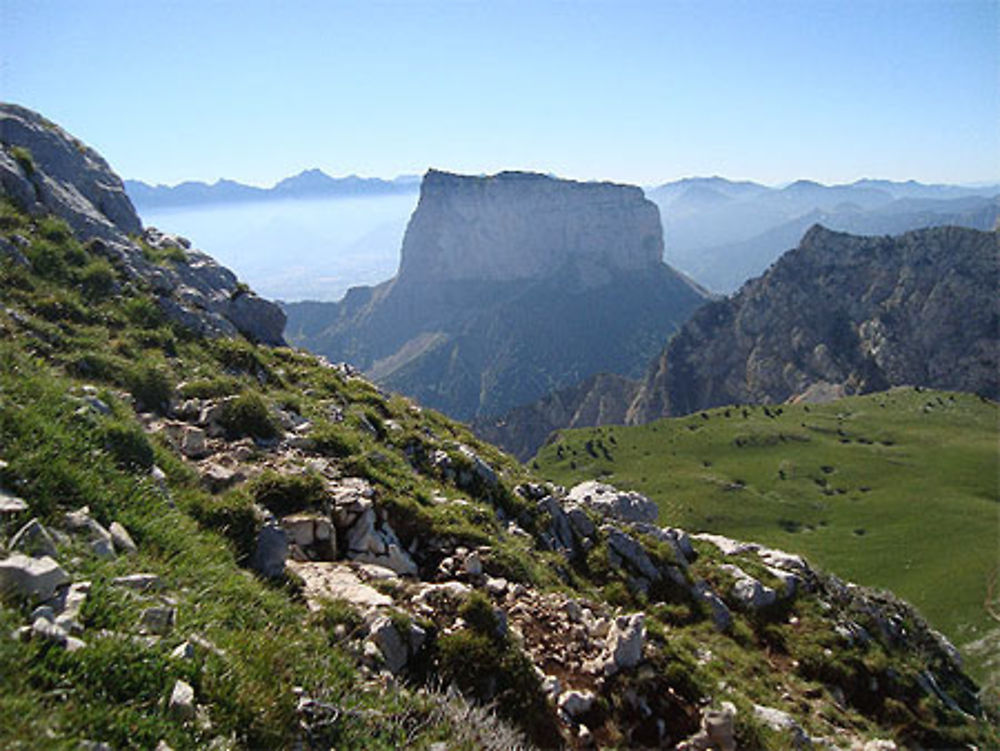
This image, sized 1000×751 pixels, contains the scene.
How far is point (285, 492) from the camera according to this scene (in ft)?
41.3

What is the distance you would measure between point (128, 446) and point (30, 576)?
15.2 ft

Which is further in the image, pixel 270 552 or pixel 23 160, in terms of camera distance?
pixel 23 160

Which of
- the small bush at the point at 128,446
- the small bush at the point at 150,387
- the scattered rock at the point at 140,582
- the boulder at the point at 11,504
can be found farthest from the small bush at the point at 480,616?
the small bush at the point at 150,387

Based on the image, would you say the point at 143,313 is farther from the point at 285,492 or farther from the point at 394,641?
the point at 394,641

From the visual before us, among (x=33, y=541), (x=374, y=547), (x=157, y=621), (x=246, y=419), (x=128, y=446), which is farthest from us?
(x=246, y=419)

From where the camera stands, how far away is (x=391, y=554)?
40.7 ft

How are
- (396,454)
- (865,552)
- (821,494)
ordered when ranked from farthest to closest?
(821,494) → (865,552) → (396,454)

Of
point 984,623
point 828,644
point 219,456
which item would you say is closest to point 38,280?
point 219,456

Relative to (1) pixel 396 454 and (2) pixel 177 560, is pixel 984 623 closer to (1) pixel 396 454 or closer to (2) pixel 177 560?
(1) pixel 396 454

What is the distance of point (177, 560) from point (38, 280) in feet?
48.6

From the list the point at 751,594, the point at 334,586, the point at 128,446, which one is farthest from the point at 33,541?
the point at 751,594

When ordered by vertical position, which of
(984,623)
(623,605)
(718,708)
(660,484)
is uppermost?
(718,708)

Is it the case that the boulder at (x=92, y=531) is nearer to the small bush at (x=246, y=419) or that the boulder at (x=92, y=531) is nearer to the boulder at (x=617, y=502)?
the small bush at (x=246, y=419)

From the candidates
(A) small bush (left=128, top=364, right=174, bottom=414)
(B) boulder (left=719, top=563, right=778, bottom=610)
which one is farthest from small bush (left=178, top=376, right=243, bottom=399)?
(B) boulder (left=719, top=563, right=778, bottom=610)
